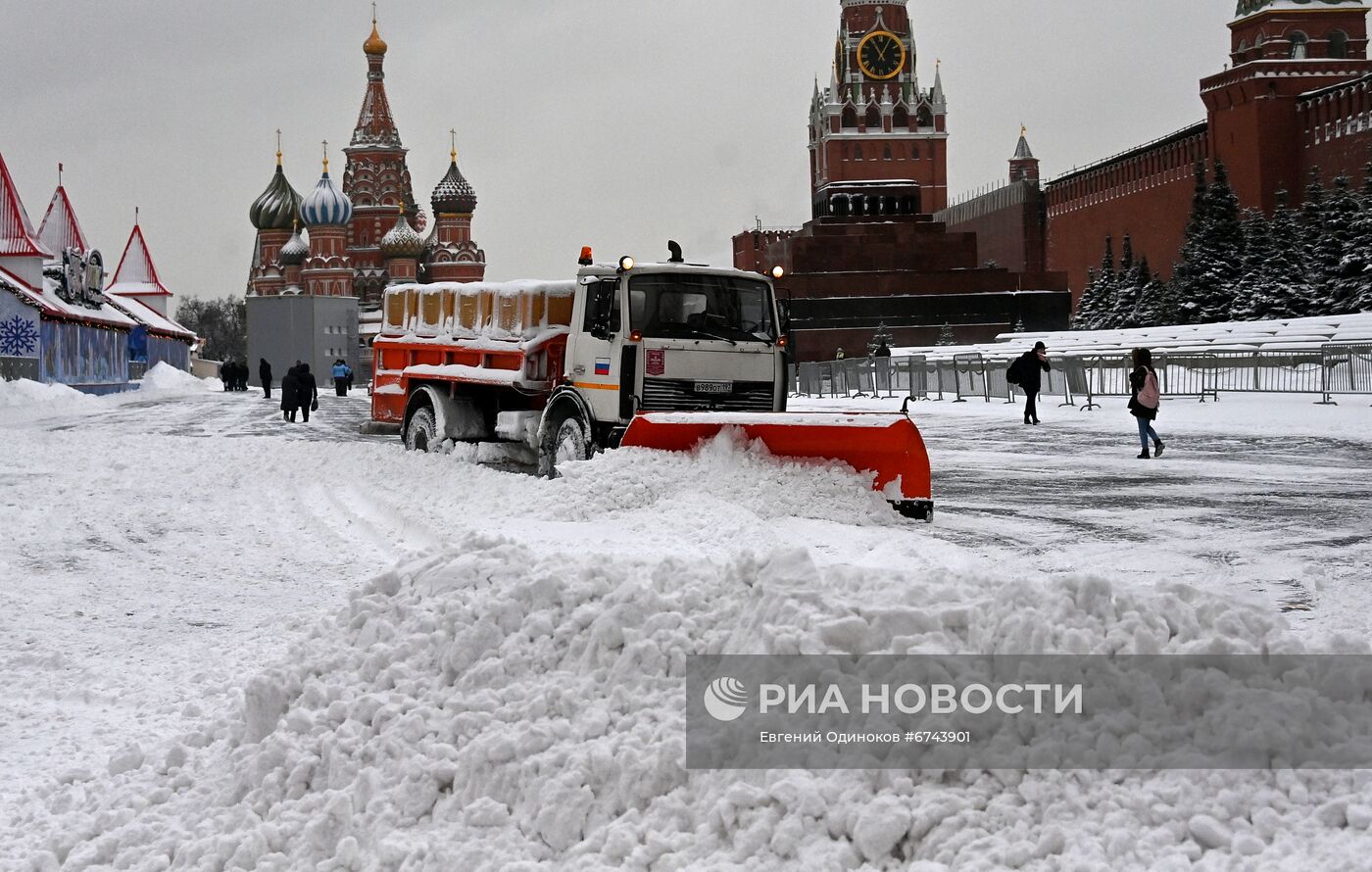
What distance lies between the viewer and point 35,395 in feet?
A: 131

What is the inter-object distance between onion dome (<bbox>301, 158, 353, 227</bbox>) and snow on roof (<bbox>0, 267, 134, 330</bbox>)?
32.2 meters

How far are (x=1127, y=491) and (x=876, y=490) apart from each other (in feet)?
12.1

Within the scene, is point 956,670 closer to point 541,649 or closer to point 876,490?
point 541,649

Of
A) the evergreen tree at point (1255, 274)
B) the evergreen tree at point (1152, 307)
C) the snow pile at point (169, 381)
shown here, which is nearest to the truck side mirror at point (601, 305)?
the evergreen tree at point (1255, 274)

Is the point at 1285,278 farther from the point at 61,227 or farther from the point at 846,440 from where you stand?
the point at 61,227

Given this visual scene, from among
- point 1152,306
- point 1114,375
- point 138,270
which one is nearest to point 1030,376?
point 1114,375

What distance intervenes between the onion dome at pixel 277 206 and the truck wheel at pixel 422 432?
81782 mm

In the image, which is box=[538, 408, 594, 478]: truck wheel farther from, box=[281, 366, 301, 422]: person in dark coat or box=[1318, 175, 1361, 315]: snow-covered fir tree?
box=[1318, 175, 1361, 315]: snow-covered fir tree

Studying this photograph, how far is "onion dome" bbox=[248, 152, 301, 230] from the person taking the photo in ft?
314

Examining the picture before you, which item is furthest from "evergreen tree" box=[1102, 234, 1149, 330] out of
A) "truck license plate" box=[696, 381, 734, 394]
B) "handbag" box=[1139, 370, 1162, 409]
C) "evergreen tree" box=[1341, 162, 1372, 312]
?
"truck license plate" box=[696, 381, 734, 394]

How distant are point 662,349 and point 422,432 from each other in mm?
4697

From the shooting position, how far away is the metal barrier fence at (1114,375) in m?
26.8

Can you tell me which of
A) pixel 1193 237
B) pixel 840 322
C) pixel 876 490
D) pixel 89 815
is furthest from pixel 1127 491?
pixel 840 322

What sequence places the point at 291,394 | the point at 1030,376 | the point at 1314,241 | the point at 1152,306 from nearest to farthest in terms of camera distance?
the point at 1030,376
the point at 291,394
the point at 1314,241
the point at 1152,306
